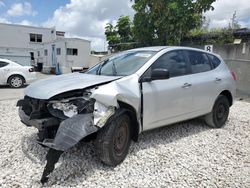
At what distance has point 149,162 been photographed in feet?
11.0

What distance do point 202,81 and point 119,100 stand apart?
204 cm

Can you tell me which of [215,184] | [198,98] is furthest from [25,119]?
[198,98]

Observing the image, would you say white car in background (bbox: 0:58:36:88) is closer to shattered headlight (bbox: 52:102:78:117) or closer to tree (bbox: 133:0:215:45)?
tree (bbox: 133:0:215:45)

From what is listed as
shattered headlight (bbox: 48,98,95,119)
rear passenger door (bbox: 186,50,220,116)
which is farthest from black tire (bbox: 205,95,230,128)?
shattered headlight (bbox: 48,98,95,119)

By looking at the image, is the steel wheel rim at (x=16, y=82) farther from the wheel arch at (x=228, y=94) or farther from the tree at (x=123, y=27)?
the tree at (x=123, y=27)

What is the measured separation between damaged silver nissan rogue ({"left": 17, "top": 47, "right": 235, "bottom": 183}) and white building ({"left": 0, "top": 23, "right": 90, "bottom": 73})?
15.6 metres

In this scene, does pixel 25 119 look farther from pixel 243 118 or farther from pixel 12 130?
pixel 243 118

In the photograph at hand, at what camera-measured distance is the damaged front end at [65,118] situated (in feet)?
8.72

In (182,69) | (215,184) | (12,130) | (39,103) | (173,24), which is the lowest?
(215,184)

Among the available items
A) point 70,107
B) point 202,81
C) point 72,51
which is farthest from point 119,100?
point 72,51

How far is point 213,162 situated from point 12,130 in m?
3.68

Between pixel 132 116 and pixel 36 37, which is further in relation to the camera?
pixel 36 37

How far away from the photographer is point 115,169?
10.2ft

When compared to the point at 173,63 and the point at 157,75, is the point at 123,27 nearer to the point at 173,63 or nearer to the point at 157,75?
the point at 173,63
